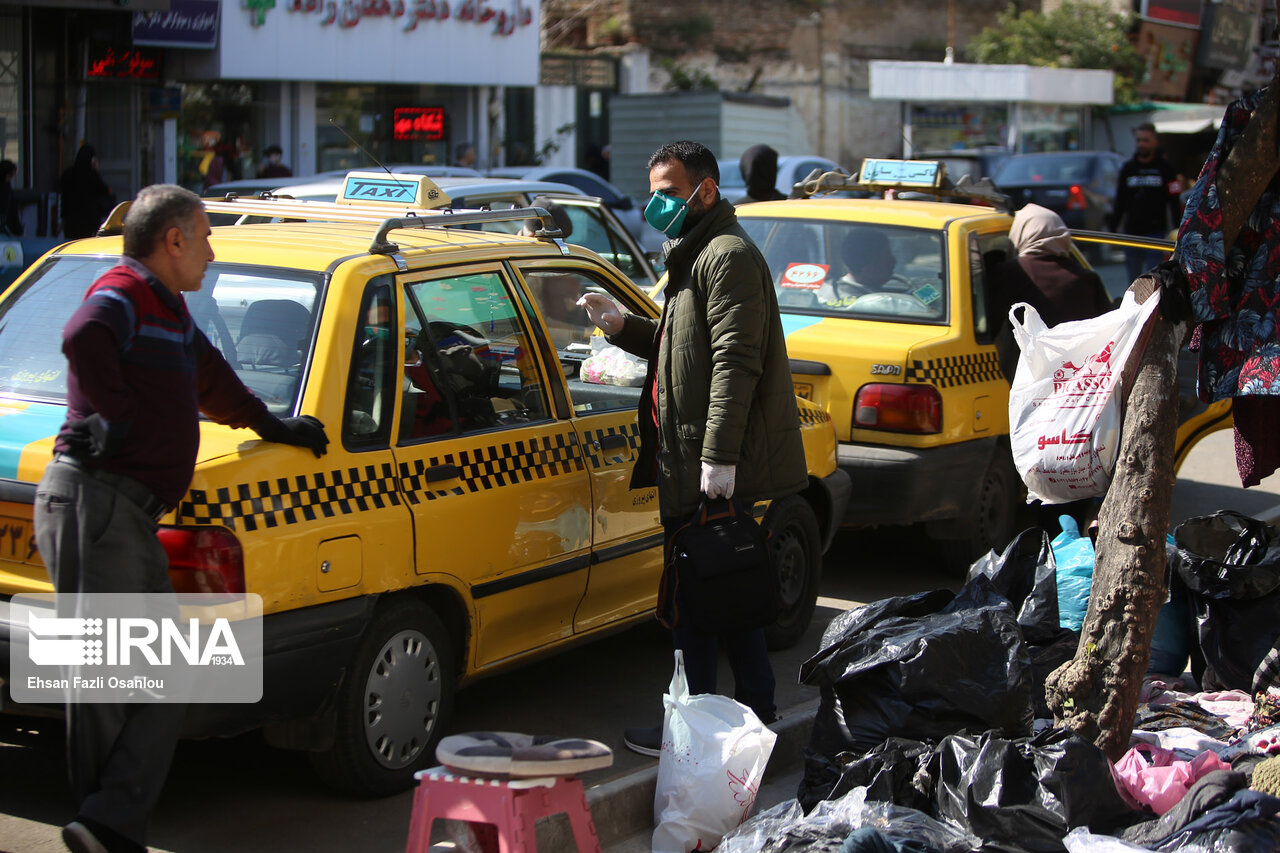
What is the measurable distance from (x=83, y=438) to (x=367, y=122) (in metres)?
19.3

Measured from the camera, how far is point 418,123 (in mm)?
22438

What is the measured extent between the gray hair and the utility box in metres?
23.3

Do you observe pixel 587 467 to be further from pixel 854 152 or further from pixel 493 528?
pixel 854 152

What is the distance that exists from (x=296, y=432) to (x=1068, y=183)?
19222 mm

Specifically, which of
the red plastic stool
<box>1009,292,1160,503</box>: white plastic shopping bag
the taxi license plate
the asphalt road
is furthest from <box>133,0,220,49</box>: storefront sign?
the red plastic stool

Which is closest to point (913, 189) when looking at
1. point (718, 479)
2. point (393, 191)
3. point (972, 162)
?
point (393, 191)

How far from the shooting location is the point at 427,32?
859 inches

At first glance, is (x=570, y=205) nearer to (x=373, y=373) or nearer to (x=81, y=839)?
(x=373, y=373)

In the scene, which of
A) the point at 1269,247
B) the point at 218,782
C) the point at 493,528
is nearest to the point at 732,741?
Result: the point at 493,528

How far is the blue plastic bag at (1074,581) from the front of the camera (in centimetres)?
502

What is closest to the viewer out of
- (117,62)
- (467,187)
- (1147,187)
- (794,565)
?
(794,565)

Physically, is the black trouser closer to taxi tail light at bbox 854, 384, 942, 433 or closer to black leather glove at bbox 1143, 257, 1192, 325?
black leather glove at bbox 1143, 257, 1192, 325

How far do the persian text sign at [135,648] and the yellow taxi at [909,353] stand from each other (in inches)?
144

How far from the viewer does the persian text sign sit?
349cm
